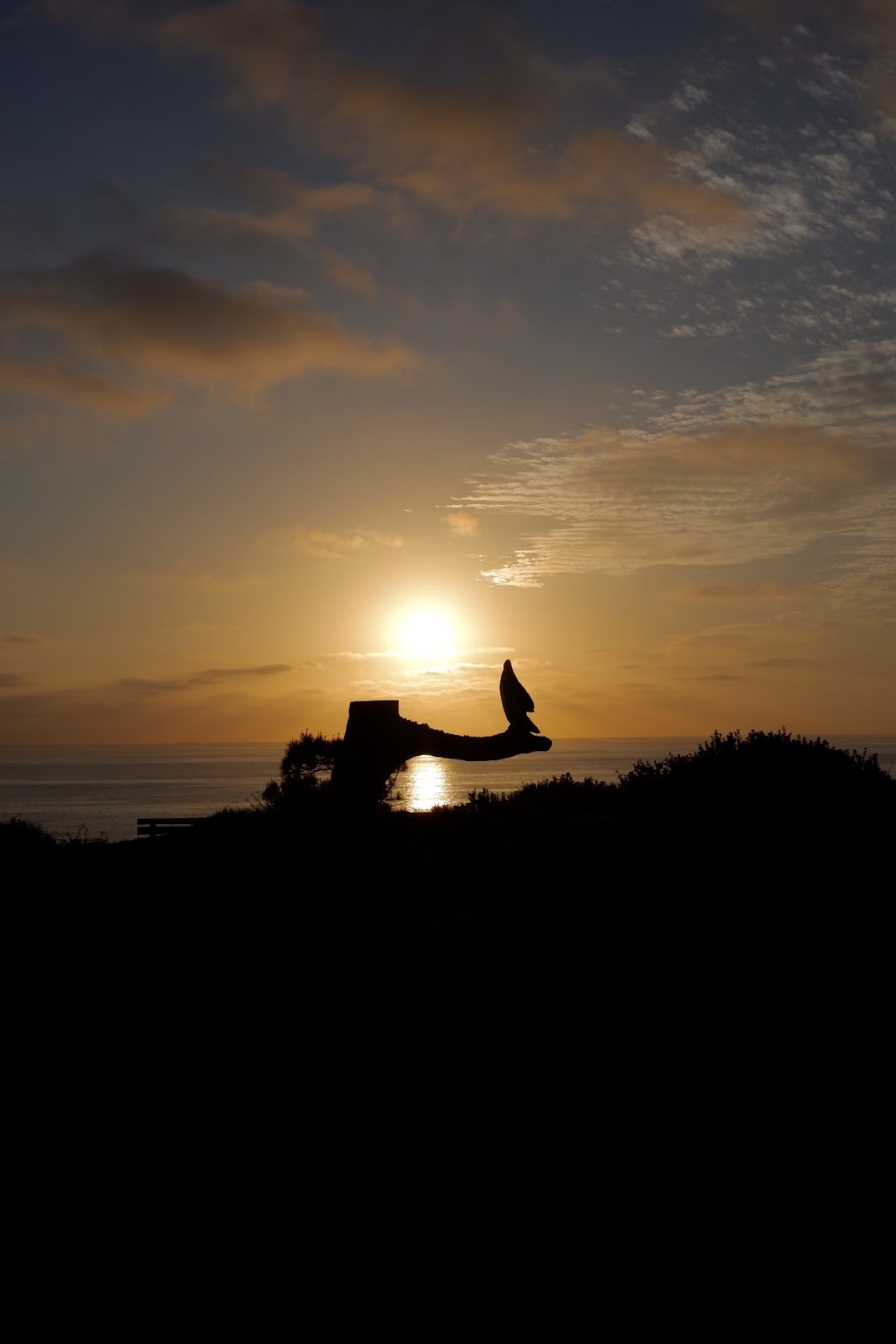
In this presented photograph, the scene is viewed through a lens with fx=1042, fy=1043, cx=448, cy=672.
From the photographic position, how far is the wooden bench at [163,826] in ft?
71.3

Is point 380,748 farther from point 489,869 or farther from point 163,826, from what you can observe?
point 163,826

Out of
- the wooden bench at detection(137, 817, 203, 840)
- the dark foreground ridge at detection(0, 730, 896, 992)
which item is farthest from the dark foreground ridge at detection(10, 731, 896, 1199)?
the wooden bench at detection(137, 817, 203, 840)

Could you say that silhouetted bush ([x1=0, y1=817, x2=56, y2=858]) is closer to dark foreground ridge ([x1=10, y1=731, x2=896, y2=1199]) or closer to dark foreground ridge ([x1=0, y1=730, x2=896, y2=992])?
dark foreground ridge ([x1=0, y1=730, x2=896, y2=992])

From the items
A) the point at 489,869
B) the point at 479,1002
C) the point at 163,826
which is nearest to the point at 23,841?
the point at 163,826

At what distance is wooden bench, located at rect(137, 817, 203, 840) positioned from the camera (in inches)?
855

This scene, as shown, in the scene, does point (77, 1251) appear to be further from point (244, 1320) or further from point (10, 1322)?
point (244, 1320)

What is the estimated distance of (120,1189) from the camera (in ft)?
19.9

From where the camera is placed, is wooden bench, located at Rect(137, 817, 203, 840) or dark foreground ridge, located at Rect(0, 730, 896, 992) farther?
wooden bench, located at Rect(137, 817, 203, 840)

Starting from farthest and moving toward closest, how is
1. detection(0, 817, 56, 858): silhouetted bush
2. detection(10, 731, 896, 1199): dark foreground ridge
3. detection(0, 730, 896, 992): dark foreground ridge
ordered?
detection(0, 817, 56, 858): silhouetted bush < detection(0, 730, 896, 992): dark foreground ridge < detection(10, 731, 896, 1199): dark foreground ridge

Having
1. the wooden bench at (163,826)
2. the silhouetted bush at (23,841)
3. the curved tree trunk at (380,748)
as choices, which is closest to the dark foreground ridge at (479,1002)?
the curved tree trunk at (380,748)

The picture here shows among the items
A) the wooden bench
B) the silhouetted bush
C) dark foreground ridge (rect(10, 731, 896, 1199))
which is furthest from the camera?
the silhouetted bush

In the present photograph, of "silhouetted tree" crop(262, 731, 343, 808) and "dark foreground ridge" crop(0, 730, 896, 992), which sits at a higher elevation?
"silhouetted tree" crop(262, 731, 343, 808)

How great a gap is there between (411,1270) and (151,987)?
5.26m

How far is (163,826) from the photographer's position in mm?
23516
